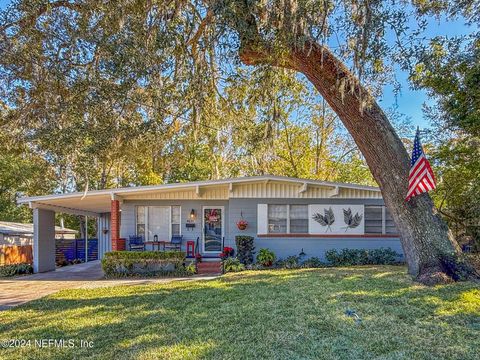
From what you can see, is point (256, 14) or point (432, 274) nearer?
point (256, 14)

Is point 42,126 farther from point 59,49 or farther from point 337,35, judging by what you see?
point 337,35

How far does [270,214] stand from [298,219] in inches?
36.6

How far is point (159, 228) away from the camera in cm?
1229

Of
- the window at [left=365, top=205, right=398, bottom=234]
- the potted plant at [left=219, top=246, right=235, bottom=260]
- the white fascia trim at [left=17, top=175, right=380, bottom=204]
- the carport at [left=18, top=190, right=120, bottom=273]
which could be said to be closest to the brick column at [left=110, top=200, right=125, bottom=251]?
the carport at [left=18, top=190, right=120, bottom=273]

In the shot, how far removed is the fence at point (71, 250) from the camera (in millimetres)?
15733

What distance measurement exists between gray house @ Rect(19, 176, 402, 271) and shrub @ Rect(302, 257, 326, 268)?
31 centimetres

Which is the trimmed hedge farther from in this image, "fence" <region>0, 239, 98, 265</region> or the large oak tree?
"fence" <region>0, 239, 98, 265</region>

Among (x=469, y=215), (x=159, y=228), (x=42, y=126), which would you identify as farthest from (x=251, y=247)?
(x=42, y=126)

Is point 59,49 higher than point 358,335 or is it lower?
higher

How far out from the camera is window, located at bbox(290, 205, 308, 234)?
1173 cm

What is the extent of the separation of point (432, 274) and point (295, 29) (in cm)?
477

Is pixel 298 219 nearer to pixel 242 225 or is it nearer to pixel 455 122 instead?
pixel 242 225

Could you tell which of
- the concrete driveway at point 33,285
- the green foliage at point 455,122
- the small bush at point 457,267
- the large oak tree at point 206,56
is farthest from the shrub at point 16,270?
the green foliage at point 455,122

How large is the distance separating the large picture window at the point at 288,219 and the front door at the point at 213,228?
180 cm
